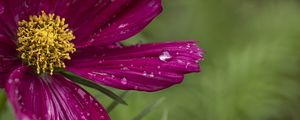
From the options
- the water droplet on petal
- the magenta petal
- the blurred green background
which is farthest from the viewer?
the blurred green background

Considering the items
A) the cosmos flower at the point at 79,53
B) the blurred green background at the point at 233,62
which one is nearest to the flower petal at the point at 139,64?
the cosmos flower at the point at 79,53

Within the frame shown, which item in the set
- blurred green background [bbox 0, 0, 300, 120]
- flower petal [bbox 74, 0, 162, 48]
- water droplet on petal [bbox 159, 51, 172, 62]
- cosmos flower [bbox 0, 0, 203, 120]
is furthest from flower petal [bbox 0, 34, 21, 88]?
blurred green background [bbox 0, 0, 300, 120]

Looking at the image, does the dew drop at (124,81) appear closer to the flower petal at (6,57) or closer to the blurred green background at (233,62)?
the flower petal at (6,57)

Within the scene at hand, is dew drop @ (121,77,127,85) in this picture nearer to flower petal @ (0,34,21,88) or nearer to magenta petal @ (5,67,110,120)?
magenta petal @ (5,67,110,120)

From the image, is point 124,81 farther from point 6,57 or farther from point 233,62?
point 233,62

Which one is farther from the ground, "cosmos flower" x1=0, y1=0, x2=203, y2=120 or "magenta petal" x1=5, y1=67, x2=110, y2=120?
"cosmos flower" x1=0, y1=0, x2=203, y2=120

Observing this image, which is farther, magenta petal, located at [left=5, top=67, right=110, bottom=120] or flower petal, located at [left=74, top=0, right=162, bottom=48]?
flower petal, located at [left=74, top=0, right=162, bottom=48]
